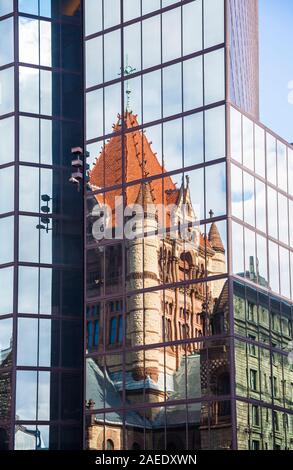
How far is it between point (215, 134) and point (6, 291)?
1520cm

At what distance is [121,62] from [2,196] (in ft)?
33.7

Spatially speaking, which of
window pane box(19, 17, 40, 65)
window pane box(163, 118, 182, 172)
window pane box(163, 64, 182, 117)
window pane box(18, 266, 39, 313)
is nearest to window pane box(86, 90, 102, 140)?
window pane box(19, 17, 40, 65)

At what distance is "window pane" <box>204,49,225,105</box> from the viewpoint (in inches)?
2840

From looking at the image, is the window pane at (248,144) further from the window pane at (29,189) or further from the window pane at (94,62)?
the window pane at (29,189)

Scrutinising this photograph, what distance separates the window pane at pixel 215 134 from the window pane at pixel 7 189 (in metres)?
12.6

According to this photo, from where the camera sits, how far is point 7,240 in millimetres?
77938

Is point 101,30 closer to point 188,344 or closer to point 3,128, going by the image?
point 3,128

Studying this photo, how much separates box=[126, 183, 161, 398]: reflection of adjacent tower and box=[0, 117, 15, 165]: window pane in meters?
9.24

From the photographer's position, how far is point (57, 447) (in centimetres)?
7569

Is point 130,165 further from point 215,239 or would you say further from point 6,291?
point 6,291

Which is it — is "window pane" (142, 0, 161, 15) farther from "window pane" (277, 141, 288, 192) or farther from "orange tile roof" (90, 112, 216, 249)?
"window pane" (277, 141, 288, 192)

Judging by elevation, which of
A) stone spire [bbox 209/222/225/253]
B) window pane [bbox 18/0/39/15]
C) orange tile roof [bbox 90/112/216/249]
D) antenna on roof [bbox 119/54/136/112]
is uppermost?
window pane [bbox 18/0/39/15]

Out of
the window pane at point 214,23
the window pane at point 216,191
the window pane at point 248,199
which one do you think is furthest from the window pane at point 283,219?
the window pane at point 214,23
